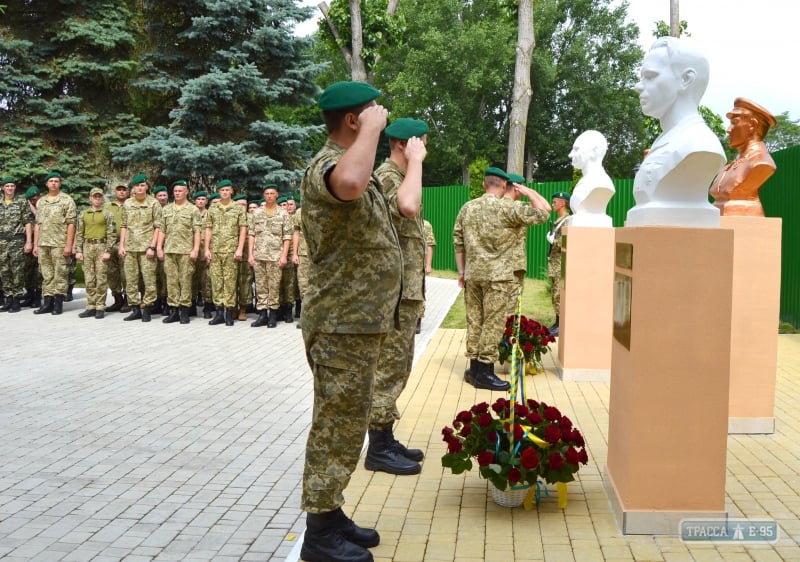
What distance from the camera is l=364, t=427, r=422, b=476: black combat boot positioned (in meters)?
5.05

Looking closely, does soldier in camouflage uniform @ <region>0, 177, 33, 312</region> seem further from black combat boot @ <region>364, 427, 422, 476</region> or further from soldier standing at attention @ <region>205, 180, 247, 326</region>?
black combat boot @ <region>364, 427, 422, 476</region>

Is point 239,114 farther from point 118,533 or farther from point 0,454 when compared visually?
point 118,533

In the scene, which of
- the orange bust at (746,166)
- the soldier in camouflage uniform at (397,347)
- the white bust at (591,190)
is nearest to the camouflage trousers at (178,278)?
the white bust at (591,190)

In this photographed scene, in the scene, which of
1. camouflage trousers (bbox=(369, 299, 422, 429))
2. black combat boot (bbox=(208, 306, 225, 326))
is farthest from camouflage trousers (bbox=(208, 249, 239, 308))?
camouflage trousers (bbox=(369, 299, 422, 429))

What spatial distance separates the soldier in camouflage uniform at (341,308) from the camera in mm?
3469

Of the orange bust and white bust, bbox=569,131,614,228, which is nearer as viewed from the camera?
the orange bust

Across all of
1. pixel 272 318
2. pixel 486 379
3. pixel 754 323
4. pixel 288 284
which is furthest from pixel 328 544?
pixel 288 284

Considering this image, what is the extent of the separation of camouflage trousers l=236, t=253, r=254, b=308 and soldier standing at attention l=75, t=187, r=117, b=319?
7.28ft

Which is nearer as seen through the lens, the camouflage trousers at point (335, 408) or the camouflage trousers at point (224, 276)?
the camouflage trousers at point (335, 408)

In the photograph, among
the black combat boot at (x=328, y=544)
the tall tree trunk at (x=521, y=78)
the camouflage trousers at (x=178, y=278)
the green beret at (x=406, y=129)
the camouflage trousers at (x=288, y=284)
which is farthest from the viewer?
the tall tree trunk at (x=521, y=78)

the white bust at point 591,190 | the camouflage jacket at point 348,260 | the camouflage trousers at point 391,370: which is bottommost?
the camouflage trousers at point 391,370

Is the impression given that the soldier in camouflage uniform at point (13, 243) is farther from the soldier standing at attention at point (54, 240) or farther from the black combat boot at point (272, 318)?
the black combat boot at point (272, 318)

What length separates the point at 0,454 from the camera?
218 inches

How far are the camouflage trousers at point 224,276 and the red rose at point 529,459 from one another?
8.97 m
